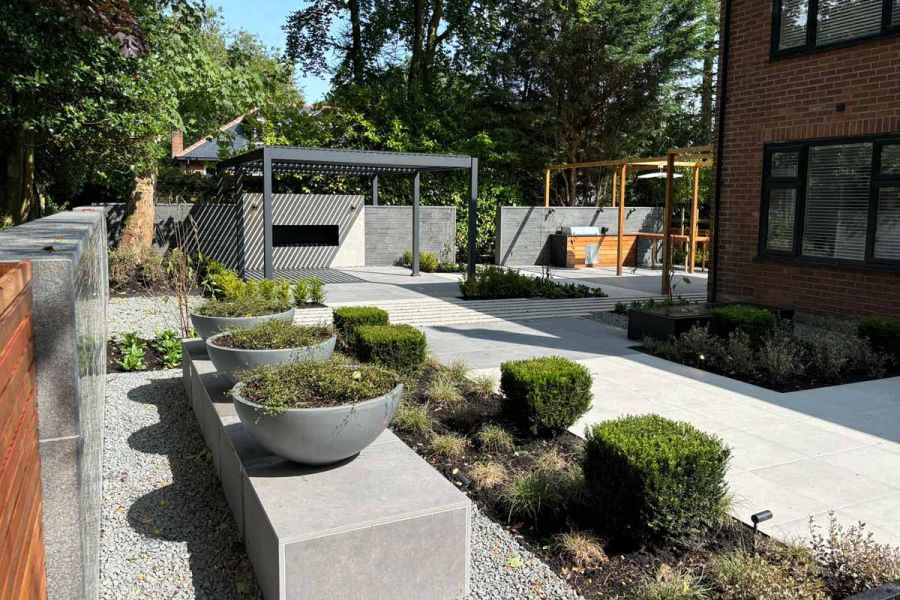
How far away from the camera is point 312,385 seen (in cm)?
346

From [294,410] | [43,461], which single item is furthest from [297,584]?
[43,461]

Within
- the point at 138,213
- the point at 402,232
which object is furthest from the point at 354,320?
the point at 402,232

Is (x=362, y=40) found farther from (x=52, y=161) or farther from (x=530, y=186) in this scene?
(x=52, y=161)

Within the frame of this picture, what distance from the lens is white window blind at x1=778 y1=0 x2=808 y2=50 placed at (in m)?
9.01

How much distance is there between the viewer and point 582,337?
350 inches

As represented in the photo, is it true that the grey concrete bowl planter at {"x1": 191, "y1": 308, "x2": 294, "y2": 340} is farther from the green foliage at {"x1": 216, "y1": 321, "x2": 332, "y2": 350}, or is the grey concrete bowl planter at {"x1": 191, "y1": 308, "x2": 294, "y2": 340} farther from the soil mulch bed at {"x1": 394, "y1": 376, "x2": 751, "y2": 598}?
the soil mulch bed at {"x1": 394, "y1": 376, "x2": 751, "y2": 598}

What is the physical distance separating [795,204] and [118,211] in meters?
12.8

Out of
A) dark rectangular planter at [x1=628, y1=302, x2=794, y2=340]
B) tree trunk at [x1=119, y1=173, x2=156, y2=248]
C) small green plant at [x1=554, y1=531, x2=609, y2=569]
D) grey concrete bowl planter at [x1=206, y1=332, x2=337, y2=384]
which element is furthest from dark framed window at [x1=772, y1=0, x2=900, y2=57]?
tree trunk at [x1=119, y1=173, x2=156, y2=248]

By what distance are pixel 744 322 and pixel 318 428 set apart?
5.90 metres

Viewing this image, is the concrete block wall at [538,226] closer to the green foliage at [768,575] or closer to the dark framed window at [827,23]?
the dark framed window at [827,23]

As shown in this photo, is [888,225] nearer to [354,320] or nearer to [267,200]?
[354,320]

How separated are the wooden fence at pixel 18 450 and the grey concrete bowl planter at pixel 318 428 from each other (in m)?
1.17

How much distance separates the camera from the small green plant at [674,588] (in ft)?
9.18

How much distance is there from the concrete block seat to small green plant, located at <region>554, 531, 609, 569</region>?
1.82ft
